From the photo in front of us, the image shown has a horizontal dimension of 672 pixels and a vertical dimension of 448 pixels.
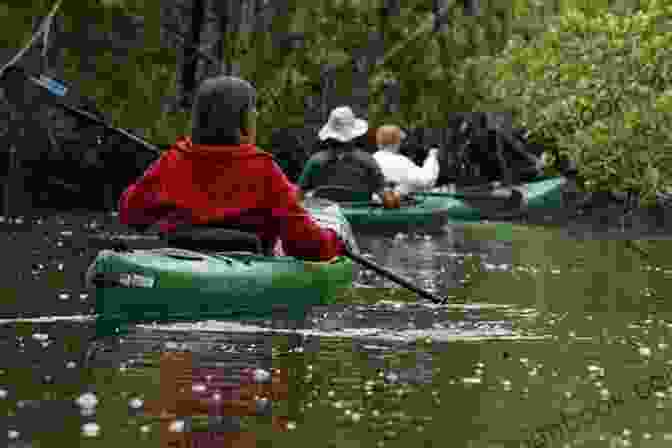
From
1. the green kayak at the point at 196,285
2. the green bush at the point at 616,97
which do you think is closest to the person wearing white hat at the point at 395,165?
the green bush at the point at 616,97

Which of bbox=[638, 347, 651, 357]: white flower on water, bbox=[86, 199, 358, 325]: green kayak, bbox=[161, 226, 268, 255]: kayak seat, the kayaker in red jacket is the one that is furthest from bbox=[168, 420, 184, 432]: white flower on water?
bbox=[161, 226, 268, 255]: kayak seat

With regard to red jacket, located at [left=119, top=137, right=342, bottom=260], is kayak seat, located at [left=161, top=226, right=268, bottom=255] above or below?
below

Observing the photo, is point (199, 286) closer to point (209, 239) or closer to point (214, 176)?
point (209, 239)

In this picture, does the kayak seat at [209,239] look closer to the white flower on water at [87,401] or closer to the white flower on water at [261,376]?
the white flower on water at [261,376]

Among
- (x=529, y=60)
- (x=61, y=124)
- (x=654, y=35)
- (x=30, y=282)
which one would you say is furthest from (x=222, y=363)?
(x=61, y=124)

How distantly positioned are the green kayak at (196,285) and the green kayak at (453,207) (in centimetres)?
1135

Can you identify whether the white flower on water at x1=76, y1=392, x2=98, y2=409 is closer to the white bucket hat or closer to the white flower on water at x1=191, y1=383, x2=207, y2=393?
the white flower on water at x1=191, y1=383, x2=207, y2=393

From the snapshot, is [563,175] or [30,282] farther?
[563,175]

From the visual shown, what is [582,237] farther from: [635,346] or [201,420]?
[201,420]

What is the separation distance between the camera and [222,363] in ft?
38.5

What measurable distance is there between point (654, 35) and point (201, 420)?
16219 mm

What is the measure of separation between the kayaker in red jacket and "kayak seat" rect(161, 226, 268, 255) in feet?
0.23

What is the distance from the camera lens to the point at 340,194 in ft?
86.8

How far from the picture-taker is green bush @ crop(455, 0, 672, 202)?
81.3ft
